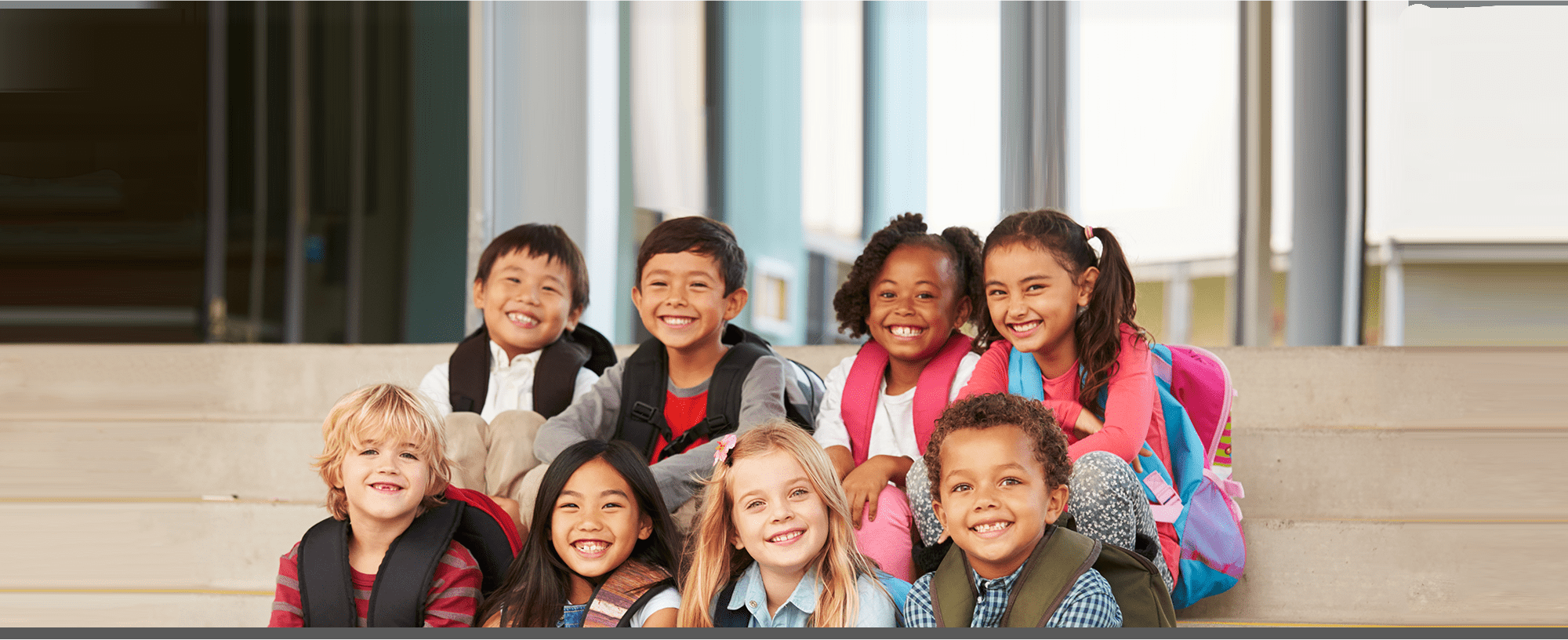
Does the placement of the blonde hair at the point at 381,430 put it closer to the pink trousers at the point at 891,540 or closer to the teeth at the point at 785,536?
the teeth at the point at 785,536

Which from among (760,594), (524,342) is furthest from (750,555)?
(524,342)

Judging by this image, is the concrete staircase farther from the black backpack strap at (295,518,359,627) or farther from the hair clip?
the hair clip

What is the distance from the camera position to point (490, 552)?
1935 mm

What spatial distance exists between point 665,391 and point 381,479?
27.8 inches

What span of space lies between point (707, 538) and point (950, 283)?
85 cm

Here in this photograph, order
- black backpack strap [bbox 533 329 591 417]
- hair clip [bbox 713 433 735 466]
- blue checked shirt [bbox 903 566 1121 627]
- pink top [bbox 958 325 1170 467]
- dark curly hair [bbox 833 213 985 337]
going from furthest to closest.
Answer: black backpack strap [bbox 533 329 591 417] < dark curly hair [bbox 833 213 985 337] < pink top [bbox 958 325 1170 467] < hair clip [bbox 713 433 735 466] < blue checked shirt [bbox 903 566 1121 627]

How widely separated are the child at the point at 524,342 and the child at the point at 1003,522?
1.21 metres

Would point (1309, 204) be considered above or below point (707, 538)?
above

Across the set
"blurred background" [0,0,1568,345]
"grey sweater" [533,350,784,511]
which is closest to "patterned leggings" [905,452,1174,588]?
"grey sweater" [533,350,784,511]

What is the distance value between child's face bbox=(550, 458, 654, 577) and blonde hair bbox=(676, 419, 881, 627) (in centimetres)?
13

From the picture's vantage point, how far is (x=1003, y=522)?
5.20 ft

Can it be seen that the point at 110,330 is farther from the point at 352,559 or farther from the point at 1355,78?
the point at 1355,78

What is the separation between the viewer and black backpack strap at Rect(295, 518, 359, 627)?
71.1 inches

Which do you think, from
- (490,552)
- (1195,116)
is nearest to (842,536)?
(490,552)
